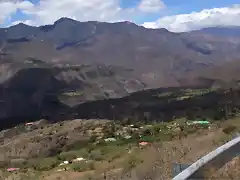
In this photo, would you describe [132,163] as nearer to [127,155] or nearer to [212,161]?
[127,155]

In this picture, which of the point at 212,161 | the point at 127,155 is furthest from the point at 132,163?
the point at 212,161

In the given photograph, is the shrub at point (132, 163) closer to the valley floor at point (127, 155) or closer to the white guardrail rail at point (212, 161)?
the valley floor at point (127, 155)

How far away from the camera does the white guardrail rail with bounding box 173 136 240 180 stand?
5723mm

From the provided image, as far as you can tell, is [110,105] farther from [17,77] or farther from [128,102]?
[17,77]

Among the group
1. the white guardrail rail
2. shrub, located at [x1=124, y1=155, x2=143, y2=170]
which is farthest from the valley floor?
the white guardrail rail

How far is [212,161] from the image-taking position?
20.6ft

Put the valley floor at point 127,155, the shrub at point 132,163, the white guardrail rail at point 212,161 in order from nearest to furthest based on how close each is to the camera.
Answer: the white guardrail rail at point 212,161 → the valley floor at point 127,155 → the shrub at point 132,163

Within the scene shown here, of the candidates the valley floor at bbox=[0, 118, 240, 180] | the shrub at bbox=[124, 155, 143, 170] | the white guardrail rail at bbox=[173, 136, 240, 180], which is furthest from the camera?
the shrub at bbox=[124, 155, 143, 170]

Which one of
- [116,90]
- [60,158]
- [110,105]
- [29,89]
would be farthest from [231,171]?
[116,90]

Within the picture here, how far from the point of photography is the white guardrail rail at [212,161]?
5723mm

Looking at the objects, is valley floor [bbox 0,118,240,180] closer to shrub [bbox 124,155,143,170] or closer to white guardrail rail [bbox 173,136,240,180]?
shrub [bbox 124,155,143,170]

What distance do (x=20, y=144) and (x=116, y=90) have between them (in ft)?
453

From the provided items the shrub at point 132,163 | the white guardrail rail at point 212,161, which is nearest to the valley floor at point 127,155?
the shrub at point 132,163

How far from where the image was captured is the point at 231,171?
6.71 meters
